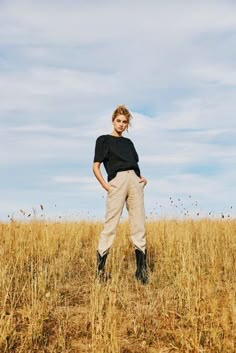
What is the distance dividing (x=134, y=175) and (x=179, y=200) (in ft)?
17.5

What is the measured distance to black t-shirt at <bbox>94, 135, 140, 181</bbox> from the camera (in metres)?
5.91

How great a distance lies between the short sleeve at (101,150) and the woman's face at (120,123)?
220mm

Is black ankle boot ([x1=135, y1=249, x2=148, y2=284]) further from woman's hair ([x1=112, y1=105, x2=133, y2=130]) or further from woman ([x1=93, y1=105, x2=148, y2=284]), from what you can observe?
woman's hair ([x1=112, y1=105, x2=133, y2=130])

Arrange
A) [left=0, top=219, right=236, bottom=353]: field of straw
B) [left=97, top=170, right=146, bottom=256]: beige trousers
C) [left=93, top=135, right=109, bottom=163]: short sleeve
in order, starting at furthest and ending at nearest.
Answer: [left=93, top=135, right=109, bottom=163]: short sleeve → [left=97, top=170, right=146, bottom=256]: beige trousers → [left=0, top=219, right=236, bottom=353]: field of straw

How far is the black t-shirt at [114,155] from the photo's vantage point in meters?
5.91

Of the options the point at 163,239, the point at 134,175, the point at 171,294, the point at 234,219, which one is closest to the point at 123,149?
the point at 134,175

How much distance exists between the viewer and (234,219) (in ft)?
41.9

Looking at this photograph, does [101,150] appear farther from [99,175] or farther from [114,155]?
[99,175]

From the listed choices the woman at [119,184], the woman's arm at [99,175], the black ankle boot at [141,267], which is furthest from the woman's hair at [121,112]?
the black ankle boot at [141,267]

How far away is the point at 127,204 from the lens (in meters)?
5.99

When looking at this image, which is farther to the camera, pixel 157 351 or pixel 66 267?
pixel 66 267

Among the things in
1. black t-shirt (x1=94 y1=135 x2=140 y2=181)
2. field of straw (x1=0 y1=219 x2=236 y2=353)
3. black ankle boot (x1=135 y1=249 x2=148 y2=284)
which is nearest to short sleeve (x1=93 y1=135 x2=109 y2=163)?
black t-shirt (x1=94 y1=135 x2=140 y2=181)

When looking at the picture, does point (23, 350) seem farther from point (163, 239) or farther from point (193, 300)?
point (163, 239)

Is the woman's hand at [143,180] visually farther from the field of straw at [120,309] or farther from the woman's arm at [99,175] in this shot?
the field of straw at [120,309]
